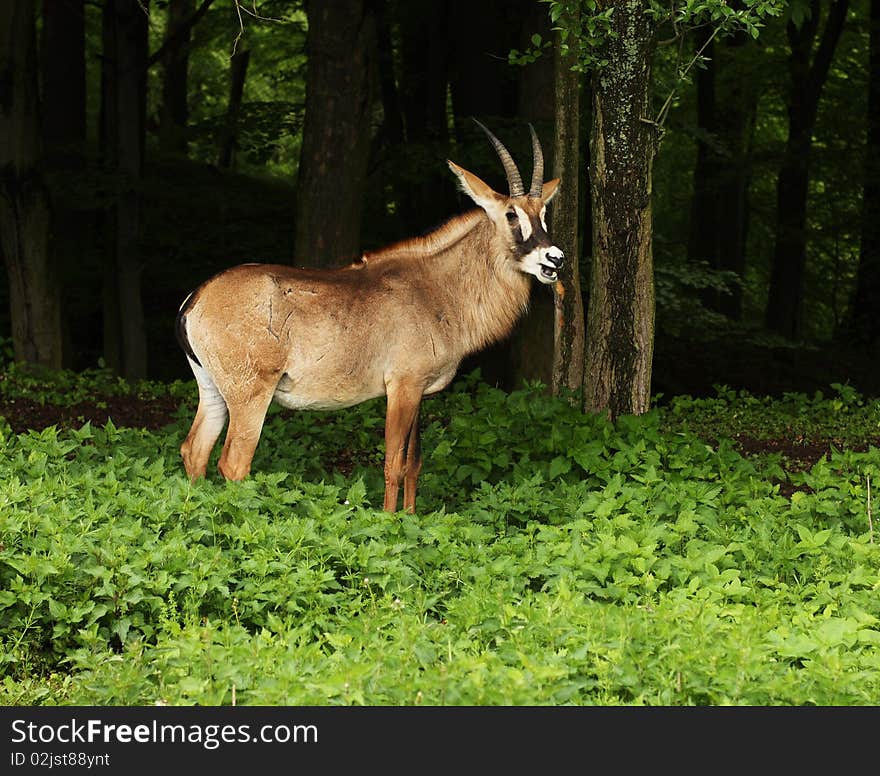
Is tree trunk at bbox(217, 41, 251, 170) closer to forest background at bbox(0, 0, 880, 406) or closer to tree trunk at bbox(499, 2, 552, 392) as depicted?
forest background at bbox(0, 0, 880, 406)

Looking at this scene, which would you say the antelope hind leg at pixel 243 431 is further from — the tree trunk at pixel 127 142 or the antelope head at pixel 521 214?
the tree trunk at pixel 127 142

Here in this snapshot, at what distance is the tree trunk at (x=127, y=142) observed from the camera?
17.6 metres

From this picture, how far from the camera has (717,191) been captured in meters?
23.9

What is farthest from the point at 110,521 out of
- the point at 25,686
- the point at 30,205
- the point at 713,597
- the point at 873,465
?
the point at 30,205

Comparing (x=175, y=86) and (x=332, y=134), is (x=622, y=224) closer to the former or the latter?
(x=332, y=134)

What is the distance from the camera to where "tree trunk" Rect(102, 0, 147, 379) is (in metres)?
17.6

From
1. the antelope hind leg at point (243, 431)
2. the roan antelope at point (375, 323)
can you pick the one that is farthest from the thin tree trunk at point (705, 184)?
the antelope hind leg at point (243, 431)

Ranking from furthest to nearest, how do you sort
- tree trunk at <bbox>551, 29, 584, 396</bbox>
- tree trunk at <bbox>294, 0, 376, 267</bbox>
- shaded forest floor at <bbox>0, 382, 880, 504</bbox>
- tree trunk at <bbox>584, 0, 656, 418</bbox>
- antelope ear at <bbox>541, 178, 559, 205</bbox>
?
1. tree trunk at <bbox>294, 0, 376, 267</bbox>
2. tree trunk at <bbox>551, 29, 584, 396</bbox>
3. shaded forest floor at <bbox>0, 382, 880, 504</bbox>
4. tree trunk at <bbox>584, 0, 656, 418</bbox>
5. antelope ear at <bbox>541, 178, 559, 205</bbox>

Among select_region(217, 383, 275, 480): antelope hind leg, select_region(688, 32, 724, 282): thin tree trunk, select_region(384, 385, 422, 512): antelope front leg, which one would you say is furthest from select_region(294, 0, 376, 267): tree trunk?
select_region(688, 32, 724, 282): thin tree trunk

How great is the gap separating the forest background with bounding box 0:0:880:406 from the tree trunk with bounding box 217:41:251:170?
2.2 inches

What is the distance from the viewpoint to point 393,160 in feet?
57.2

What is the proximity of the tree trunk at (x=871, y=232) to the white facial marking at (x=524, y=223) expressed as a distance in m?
14.6

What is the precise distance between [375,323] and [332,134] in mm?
5634
